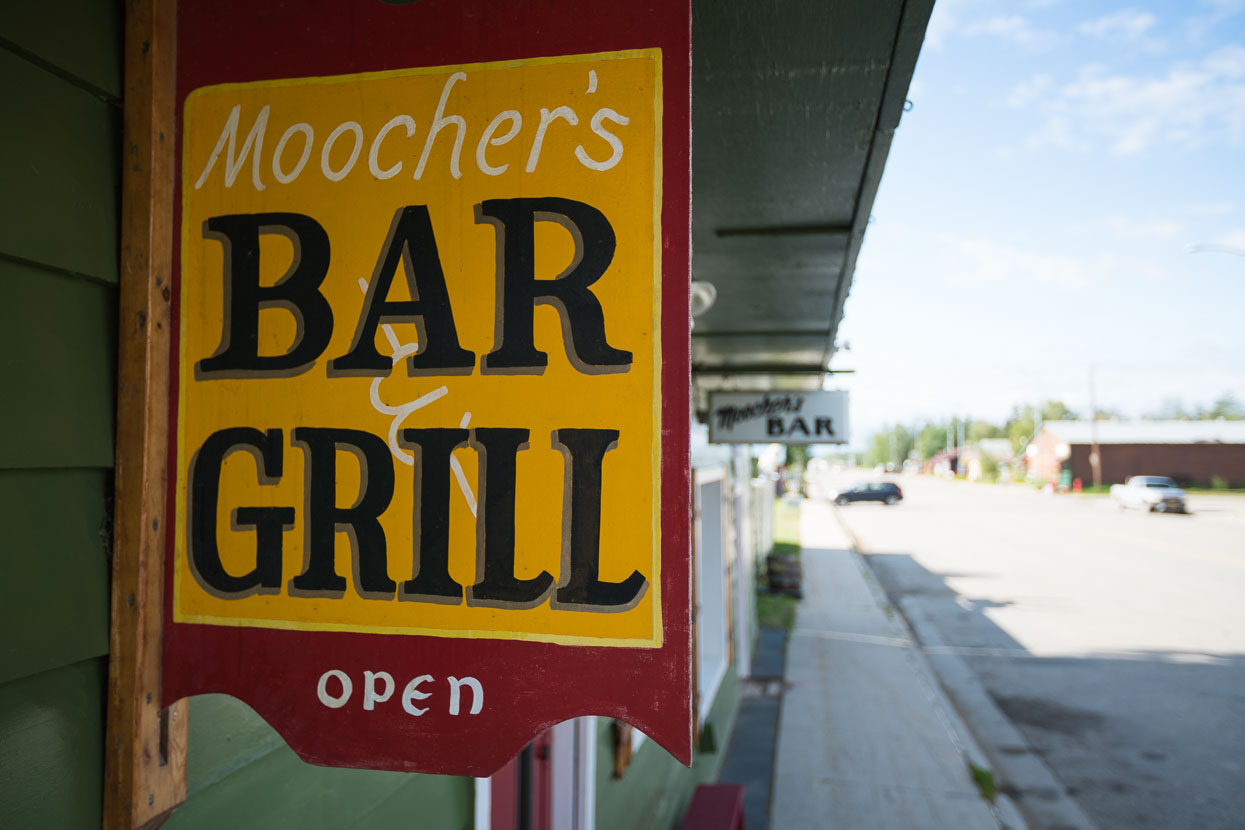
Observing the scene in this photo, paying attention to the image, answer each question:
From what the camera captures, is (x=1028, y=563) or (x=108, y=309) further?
(x=1028, y=563)

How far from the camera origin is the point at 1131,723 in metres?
7.66

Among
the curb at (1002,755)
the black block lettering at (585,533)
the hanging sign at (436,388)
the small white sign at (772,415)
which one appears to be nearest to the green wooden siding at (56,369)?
the hanging sign at (436,388)

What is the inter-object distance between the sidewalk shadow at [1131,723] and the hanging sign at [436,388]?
6.60m

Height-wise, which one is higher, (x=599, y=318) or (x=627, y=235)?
(x=627, y=235)

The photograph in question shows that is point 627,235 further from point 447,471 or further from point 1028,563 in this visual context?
point 1028,563

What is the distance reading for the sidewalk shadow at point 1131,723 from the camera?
6.03m

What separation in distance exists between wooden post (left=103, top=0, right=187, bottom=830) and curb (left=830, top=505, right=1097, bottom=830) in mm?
6136

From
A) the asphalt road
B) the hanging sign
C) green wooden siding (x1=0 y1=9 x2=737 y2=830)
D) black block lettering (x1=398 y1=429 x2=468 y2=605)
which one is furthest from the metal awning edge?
the asphalt road

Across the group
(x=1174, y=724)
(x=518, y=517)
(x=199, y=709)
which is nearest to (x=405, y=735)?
(x=518, y=517)

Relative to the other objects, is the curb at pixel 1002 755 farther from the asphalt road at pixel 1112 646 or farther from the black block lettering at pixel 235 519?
the black block lettering at pixel 235 519

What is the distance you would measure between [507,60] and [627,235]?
1.02ft

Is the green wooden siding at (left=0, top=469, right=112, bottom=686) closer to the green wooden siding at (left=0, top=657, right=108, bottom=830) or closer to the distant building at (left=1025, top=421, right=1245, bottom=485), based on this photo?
the green wooden siding at (left=0, top=657, right=108, bottom=830)

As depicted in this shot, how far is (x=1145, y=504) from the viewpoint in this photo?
3153 cm

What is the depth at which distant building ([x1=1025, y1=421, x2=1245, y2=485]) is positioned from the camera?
4806cm
